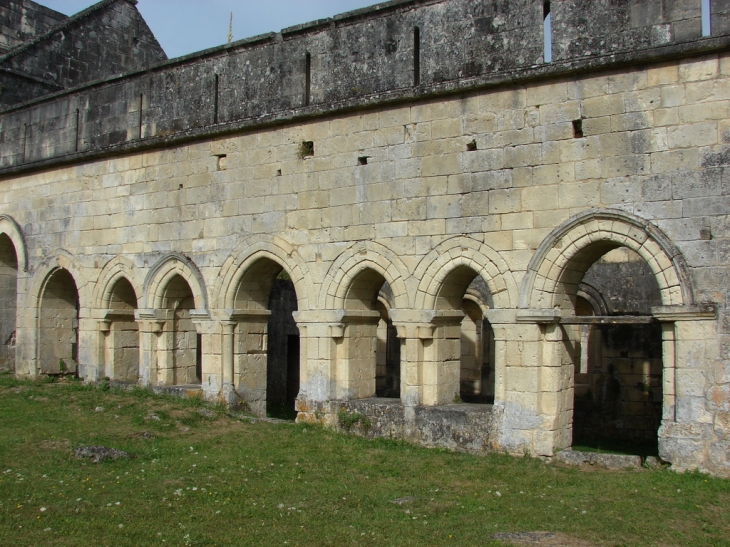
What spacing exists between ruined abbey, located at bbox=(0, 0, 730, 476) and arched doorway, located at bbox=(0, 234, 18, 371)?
3.98ft

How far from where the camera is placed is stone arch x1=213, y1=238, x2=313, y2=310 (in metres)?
11.0

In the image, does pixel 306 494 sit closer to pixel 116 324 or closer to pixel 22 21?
pixel 116 324

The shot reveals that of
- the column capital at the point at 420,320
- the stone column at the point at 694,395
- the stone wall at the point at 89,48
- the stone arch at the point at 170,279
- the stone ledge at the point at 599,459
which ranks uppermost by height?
the stone wall at the point at 89,48

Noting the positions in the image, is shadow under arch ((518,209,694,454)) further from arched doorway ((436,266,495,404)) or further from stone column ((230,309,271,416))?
stone column ((230,309,271,416))

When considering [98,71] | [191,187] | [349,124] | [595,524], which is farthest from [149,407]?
[98,71]

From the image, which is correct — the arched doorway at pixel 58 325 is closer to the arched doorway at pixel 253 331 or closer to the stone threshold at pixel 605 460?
the arched doorway at pixel 253 331

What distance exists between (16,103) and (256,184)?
747 centimetres

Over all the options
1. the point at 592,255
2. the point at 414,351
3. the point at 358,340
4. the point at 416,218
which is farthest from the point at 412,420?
the point at 592,255

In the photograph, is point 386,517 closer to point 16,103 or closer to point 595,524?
point 595,524

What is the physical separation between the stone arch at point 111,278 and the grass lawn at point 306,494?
3.15 m

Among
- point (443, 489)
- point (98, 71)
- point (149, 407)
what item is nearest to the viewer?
point (443, 489)

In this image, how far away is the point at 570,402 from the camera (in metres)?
9.27

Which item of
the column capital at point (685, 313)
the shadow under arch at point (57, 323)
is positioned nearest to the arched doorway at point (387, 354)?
the shadow under arch at point (57, 323)

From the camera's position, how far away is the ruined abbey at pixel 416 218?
831 cm
